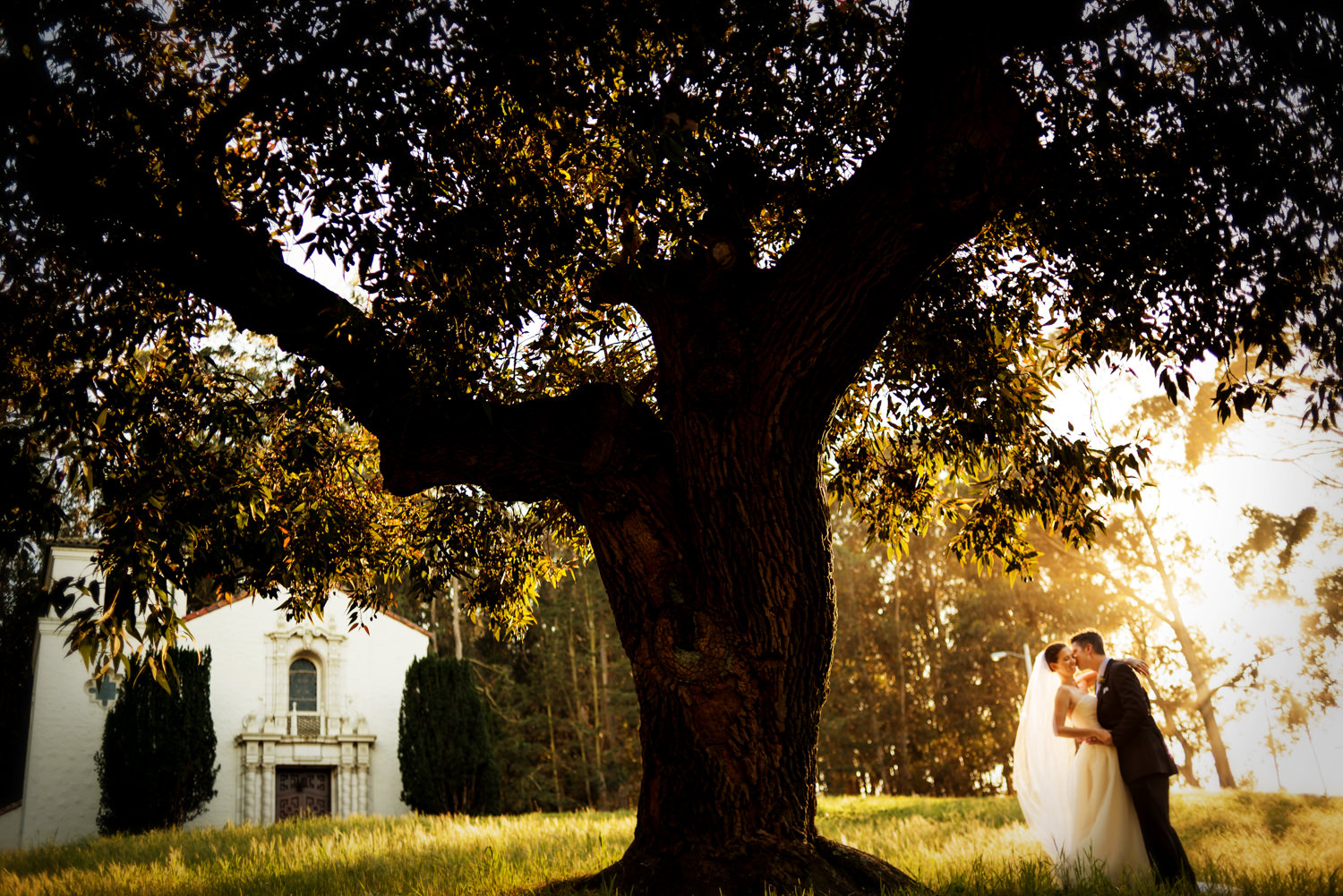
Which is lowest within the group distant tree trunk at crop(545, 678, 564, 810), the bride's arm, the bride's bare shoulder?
distant tree trunk at crop(545, 678, 564, 810)

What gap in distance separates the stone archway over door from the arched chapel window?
1282mm

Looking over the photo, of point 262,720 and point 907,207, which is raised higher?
point 907,207

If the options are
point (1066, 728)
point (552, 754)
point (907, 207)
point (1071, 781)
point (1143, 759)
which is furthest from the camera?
point (552, 754)

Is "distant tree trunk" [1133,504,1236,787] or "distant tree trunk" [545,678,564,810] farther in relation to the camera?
"distant tree trunk" [545,678,564,810]

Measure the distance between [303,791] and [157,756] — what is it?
508cm

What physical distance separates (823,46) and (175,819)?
28.3m

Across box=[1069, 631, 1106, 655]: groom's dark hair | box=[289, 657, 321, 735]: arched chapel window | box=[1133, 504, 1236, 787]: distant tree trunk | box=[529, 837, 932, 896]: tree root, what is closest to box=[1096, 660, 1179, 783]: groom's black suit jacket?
box=[1069, 631, 1106, 655]: groom's dark hair

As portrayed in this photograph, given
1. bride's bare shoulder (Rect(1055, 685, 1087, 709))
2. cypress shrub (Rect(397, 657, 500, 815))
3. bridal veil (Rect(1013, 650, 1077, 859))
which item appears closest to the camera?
bridal veil (Rect(1013, 650, 1077, 859))

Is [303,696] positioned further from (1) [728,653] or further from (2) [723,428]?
(2) [723,428]

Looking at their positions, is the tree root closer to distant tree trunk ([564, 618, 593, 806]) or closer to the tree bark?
the tree bark

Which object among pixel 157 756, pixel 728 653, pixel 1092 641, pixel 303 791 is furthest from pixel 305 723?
pixel 728 653

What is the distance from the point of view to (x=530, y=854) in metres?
8.61

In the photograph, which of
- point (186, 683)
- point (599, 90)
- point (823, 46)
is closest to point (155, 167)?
point (599, 90)

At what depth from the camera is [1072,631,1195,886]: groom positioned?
7324 mm
